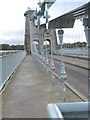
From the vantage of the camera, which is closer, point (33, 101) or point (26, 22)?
point (33, 101)

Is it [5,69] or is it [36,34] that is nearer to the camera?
[5,69]

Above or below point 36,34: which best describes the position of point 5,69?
below

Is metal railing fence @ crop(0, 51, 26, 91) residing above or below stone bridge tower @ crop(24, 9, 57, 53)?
below

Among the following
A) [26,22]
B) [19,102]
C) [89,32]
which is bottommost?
[19,102]

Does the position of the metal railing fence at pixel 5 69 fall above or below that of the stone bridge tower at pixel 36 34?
below

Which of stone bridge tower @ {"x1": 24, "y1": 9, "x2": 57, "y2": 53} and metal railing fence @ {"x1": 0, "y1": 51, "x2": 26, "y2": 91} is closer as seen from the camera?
metal railing fence @ {"x1": 0, "y1": 51, "x2": 26, "y2": 91}

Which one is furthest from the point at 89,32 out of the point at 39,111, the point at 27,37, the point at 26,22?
the point at 26,22

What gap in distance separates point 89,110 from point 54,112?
1.81 feet

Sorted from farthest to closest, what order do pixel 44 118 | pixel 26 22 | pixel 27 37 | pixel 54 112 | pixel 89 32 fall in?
pixel 26 22, pixel 27 37, pixel 44 118, pixel 89 32, pixel 54 112

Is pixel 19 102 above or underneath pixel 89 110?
underneath

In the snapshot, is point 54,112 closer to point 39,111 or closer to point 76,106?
point 76,106

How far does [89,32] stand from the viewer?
488 cm

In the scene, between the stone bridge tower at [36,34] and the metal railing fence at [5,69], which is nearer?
the metal railing fence at [5,69]

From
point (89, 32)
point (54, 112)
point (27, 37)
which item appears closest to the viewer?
point (54, 112)
